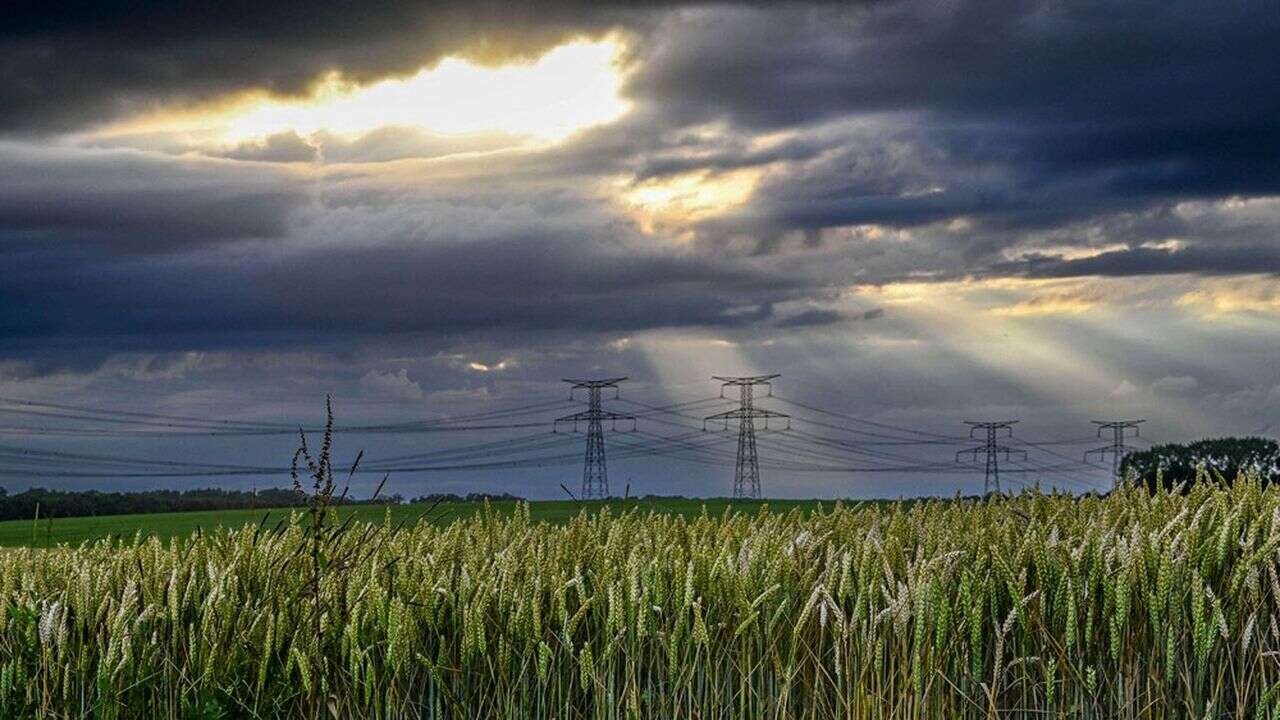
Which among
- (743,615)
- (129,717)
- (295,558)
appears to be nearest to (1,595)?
(129,717)

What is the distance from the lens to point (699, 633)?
6250 millimetres

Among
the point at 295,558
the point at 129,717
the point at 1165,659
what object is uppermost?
the point at 295,558

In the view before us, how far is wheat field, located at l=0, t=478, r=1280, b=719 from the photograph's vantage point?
628cm

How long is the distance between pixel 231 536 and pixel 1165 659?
592 centimetres

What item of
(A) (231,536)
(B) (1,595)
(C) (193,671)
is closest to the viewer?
(C) (193,671)

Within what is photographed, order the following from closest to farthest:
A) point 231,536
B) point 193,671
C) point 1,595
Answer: point 193,671
point 1,595
point 231,536

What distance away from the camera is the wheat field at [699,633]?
6277mm

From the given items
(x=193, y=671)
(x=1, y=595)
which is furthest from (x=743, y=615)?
(x=1, y=595)

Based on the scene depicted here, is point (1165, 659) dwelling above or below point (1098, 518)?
below

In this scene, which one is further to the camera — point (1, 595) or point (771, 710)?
point (1, 595)

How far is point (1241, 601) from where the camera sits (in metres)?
6.61

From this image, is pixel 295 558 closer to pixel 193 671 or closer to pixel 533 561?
pixel 193 671

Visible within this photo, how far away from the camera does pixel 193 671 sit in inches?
274

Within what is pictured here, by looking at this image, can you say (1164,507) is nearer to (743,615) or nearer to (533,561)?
(743,615)
